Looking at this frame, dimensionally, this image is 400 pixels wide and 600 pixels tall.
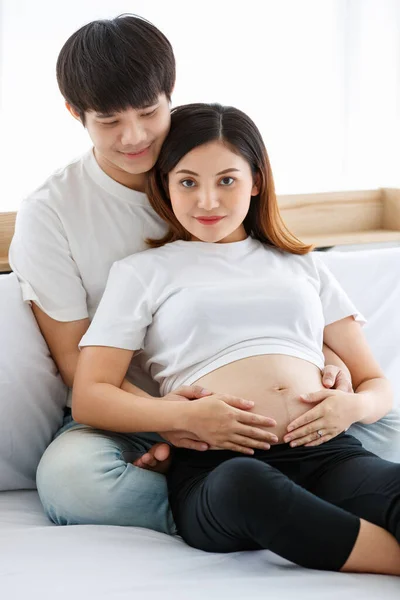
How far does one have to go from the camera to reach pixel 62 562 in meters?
1.20

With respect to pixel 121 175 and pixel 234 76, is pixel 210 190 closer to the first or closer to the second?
pixel 121 175

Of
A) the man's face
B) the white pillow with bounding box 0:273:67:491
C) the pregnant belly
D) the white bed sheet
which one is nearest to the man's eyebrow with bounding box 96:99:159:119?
the man's face

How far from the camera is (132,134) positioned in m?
1.47

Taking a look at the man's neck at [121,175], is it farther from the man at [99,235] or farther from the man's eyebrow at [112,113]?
the man's eyebrow at [112,113]

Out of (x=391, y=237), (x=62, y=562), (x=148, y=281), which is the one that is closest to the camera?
(x=62, y=562)

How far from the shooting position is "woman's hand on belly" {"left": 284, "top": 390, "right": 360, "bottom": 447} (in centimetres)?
137

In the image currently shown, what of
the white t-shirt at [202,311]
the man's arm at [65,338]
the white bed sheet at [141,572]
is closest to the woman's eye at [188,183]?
the white t-shirt at [202,311]

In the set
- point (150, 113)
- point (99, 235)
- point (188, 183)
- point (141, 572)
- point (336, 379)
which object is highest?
point (150, 113)

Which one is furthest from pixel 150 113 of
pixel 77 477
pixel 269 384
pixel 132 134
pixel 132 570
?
pixel 132 570

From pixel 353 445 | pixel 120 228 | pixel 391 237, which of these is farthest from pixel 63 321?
pixel 391 237

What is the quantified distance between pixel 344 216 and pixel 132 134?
965 mm

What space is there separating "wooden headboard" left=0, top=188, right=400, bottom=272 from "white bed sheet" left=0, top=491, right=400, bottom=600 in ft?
3.41

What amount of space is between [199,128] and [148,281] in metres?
0.28

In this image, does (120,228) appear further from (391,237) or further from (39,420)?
(391,237)
